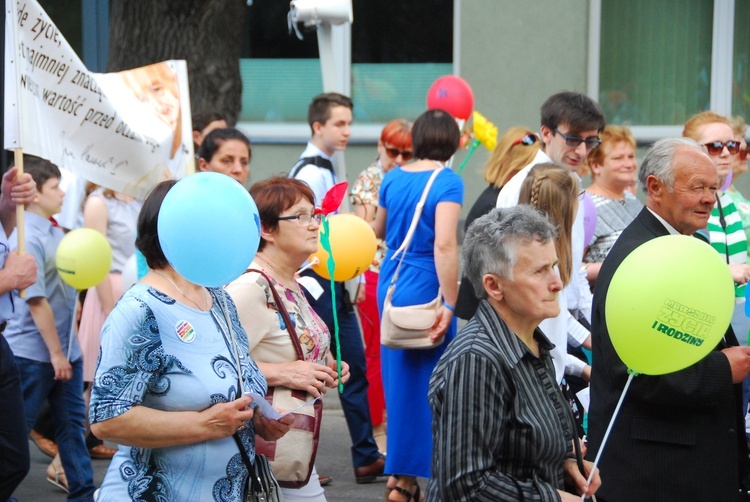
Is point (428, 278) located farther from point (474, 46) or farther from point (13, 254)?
point (474, 46)

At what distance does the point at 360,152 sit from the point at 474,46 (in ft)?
5.32

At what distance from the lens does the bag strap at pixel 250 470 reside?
10.0ft

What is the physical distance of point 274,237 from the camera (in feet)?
12.5

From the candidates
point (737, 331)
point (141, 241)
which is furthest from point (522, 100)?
point (141, 241)

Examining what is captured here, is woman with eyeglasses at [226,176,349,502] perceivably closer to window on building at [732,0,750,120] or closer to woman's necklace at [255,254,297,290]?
woman's necklace at [255,254,297,290]

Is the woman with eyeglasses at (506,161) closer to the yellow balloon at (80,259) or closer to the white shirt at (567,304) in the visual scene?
the white shirt at (567,304)

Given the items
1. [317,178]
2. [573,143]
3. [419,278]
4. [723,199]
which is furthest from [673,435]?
[317,178]

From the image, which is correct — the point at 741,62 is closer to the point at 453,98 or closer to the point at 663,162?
the point at 453,98

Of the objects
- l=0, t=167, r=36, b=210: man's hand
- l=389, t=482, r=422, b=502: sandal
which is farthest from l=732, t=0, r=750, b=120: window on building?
l=0, t=167, r=36, b=210: man's hand

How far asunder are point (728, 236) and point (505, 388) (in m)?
2.67

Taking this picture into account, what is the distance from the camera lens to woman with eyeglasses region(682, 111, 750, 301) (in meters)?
4.97

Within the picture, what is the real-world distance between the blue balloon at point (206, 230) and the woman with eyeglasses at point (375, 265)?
168 inches

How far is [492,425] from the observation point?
272 cm

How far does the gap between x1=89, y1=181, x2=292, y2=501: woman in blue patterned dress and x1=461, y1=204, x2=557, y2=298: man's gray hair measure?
29.1 inches
